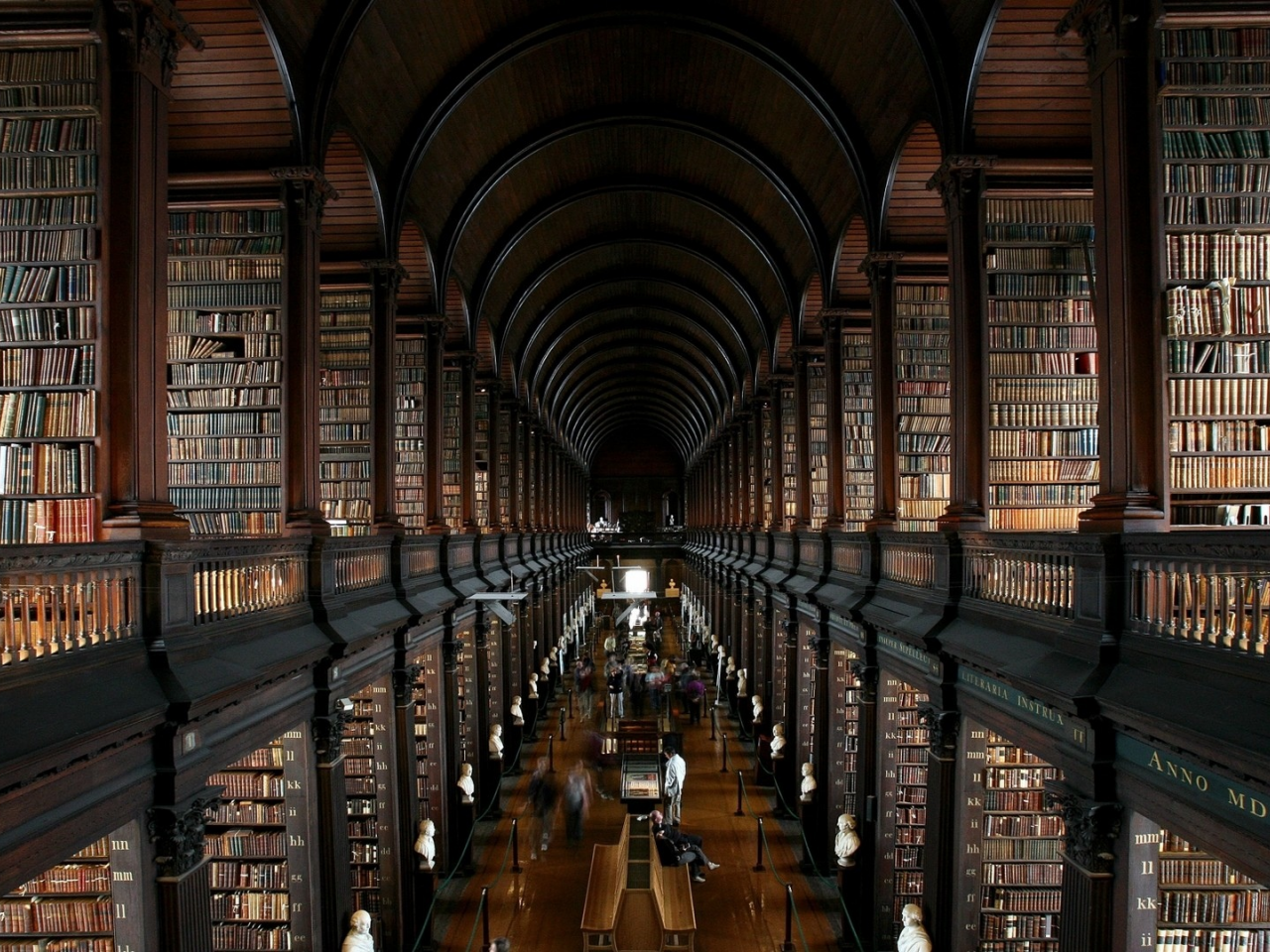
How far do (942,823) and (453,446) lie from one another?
10367 mm

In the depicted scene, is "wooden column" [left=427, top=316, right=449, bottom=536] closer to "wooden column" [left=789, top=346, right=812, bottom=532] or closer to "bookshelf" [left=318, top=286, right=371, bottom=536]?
"bookshelf" [left=318, top=286, right=371, bottom=536]

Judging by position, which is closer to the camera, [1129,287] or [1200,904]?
[1129,287]

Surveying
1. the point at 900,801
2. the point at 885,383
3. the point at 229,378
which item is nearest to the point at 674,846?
the point at 900,801

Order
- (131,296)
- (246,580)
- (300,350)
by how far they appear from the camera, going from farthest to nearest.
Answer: (300,350), (246,580), (131,296)

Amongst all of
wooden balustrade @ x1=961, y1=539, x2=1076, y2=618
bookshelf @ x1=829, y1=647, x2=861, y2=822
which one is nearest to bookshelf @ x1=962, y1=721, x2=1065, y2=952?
wooden balustrade @ x1=961, y1=539, x2=1076, y2=618

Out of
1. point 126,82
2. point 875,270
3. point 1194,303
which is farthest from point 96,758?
point 875,270

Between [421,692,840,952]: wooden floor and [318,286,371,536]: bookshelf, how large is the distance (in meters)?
4.51

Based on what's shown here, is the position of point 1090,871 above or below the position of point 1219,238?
below

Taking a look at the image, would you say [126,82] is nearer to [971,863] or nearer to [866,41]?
[866,41]

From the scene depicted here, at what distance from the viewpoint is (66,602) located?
4.05 m

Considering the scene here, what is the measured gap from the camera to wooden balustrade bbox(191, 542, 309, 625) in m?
5.27

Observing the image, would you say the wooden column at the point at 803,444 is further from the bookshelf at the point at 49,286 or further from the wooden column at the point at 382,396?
the bookshelf at the point at 49,286

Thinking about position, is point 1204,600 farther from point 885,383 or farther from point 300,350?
point 300,350

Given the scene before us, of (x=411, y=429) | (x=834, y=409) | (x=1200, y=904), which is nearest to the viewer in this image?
(x=1200, y=904)
